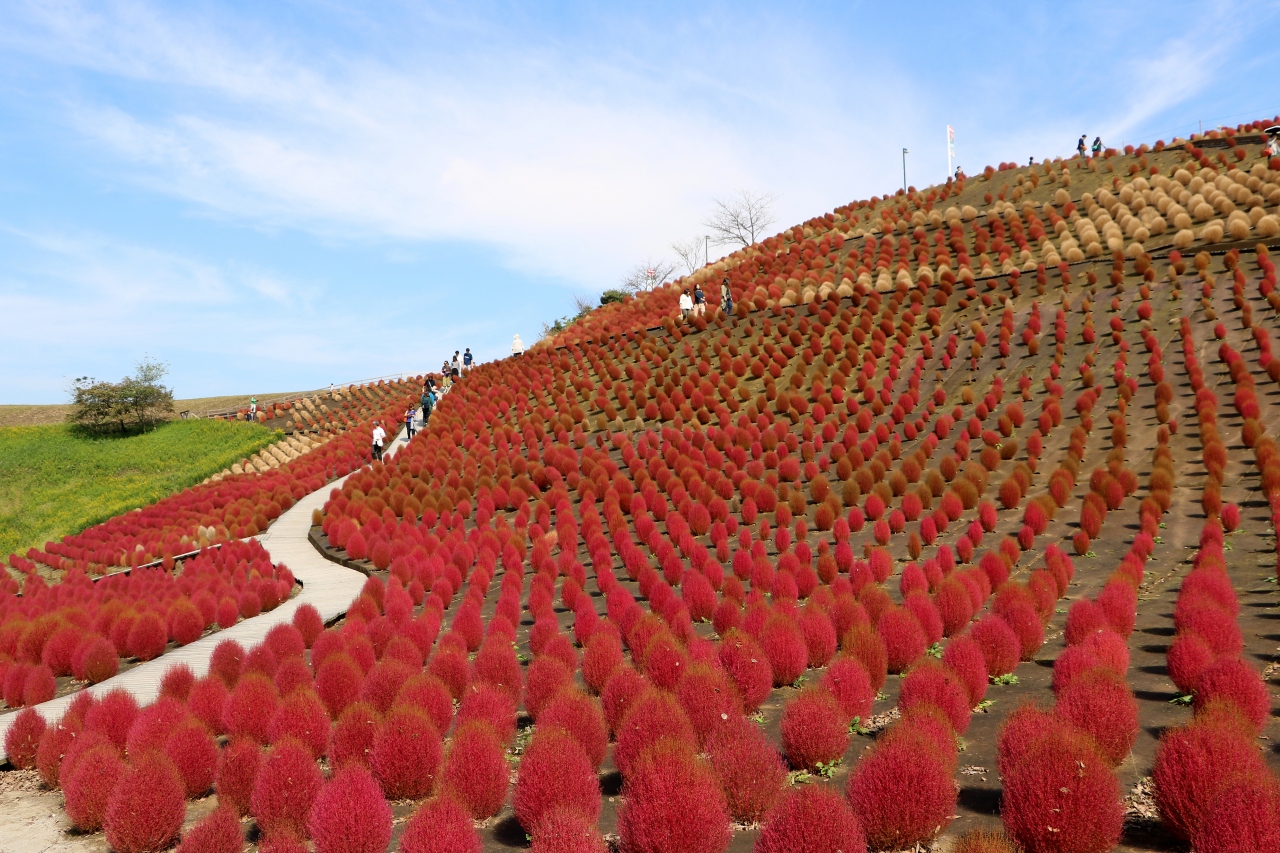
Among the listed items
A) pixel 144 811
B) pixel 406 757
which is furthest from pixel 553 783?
pixel 144 811

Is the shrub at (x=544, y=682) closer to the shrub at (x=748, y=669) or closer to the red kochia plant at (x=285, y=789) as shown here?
the shrub at (x=748, y=669)

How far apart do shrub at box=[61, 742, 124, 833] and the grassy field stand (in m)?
27.4

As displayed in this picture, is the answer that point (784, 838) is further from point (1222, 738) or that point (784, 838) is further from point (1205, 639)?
point (1205, 639)

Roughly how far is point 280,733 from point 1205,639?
7.01 m

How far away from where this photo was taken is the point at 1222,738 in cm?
439

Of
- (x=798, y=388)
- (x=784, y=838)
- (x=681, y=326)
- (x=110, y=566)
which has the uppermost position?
(x=681, y=326)

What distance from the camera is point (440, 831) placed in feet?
14.3

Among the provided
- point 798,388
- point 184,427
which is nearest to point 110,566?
point 798,388

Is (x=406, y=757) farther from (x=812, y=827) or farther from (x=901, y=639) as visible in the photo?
(x=901, y=639)

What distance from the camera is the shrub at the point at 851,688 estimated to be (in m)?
6.36

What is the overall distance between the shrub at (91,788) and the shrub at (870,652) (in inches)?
214

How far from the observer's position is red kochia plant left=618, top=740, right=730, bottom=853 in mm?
4352

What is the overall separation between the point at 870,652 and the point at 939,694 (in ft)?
4.50

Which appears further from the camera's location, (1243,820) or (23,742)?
(23,742)
